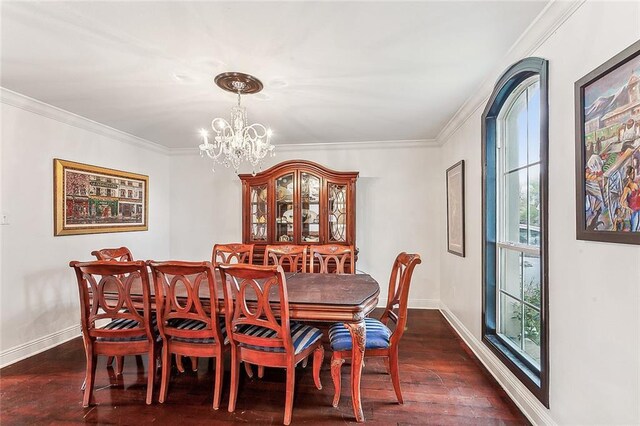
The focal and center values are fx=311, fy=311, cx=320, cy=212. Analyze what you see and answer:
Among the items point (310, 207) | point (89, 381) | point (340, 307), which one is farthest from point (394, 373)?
point (310, 207)

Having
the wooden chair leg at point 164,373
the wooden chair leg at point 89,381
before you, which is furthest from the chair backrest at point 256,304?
the wooden chair leg at point 89,381

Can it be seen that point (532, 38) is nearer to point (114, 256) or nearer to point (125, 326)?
point (125, 326)

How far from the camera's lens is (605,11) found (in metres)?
1.33

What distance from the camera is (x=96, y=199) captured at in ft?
11.6

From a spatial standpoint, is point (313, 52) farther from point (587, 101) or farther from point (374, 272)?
point (374, 272)

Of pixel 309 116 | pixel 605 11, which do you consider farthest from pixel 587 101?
pixel 309 116

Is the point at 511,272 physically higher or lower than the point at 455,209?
lower

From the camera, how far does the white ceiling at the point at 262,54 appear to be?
1.64 metres

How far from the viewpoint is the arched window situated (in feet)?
5.87

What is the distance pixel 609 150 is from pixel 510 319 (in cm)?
162

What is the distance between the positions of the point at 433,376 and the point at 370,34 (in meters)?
2.50

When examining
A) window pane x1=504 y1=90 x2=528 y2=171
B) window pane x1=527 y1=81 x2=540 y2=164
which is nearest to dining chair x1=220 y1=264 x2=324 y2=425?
window pane x1=527 y1=81 x2=540 y2=164

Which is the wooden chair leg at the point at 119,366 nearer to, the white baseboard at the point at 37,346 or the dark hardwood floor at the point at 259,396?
the dark hardwood floor at the point at 259,396

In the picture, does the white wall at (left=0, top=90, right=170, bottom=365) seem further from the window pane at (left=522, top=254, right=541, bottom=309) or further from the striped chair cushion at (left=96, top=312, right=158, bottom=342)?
the window pane at (left=522, top=254, right=541, bottom=309)
